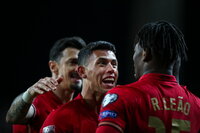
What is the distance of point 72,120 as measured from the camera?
7.01ft

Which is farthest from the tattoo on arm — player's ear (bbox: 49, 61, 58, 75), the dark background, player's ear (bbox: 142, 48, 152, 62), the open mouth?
the dark background

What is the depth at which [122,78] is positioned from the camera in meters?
5.65

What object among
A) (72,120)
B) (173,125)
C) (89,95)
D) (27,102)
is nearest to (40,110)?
(27,102)

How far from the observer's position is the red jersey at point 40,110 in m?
2.61

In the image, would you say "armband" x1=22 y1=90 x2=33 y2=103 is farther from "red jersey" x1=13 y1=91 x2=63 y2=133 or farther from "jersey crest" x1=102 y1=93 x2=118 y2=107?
"jersey crest" x1=102 y1=93 x2=118 y2=107

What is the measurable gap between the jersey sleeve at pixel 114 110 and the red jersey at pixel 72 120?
0.69m

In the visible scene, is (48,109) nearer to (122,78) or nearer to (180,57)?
(180,57)

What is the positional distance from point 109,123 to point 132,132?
110mm

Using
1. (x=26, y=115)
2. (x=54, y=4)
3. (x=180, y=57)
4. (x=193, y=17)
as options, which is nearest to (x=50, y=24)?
(x=54, y=4)

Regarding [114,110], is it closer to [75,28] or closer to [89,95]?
[89,95]

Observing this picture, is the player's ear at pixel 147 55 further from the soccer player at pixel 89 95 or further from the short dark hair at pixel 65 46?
the short dark hair at pixel 65 46

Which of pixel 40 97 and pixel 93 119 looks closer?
pixel 93 119

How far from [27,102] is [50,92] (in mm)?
721

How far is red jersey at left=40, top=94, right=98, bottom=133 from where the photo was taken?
2070mm
